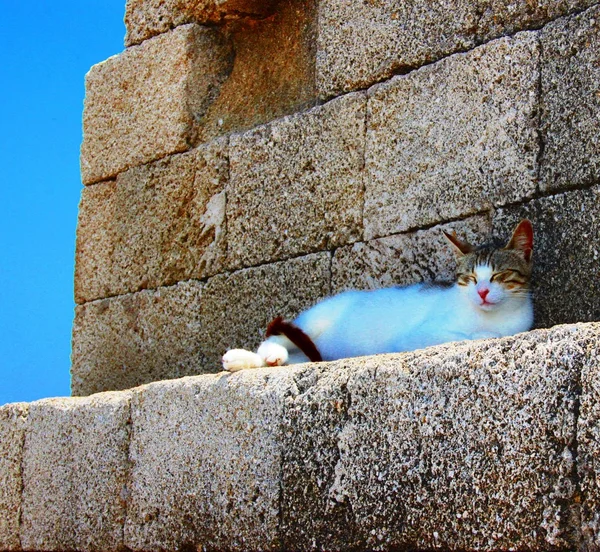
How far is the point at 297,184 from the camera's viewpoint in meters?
4.62

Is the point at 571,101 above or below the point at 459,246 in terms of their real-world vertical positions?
above

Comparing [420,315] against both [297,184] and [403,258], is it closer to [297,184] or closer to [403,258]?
[403,258]

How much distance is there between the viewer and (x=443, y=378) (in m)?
2.48

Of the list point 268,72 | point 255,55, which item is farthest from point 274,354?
point 255,55

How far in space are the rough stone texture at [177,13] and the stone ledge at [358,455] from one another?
2368 mm

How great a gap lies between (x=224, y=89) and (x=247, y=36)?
33 cm

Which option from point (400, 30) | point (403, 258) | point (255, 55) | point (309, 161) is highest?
point (255, 55)

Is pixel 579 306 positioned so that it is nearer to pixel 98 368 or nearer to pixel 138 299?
pixel 138 299

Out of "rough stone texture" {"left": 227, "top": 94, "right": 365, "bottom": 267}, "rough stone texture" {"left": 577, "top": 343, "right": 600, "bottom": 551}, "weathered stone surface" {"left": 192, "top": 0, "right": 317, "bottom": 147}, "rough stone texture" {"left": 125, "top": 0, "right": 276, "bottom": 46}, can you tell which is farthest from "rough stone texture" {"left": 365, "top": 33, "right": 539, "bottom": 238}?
"rough stone texture" {"left": 577, "top": 343, "right": 600, "bottom": 551}

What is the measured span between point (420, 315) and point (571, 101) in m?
1.00

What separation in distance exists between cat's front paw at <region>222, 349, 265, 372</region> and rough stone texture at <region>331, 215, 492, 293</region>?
929 mm

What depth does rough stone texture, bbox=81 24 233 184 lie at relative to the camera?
5270 mm

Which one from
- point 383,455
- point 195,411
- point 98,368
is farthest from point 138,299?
point 383,455

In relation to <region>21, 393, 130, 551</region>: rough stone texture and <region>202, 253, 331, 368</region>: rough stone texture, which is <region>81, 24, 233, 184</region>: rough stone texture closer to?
<region>202, 253, 331, 368</region>: rough stone texture
